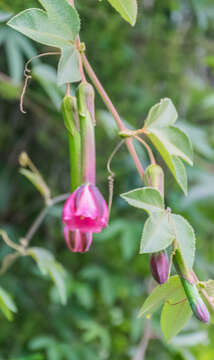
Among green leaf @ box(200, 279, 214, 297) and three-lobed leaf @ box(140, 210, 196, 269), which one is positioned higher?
three-lobed leaf @ box(140, 210, 196, 269)

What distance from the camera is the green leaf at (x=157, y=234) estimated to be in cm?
36

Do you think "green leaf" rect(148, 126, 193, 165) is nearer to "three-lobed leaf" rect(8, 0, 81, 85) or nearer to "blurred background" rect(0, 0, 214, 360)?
"three-lobed leaf" rect(8, 0, 81, 85)

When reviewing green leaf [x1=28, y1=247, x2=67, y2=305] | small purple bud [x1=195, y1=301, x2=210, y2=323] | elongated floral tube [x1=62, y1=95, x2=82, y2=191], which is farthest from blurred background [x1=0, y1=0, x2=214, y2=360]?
small purple bud [x1=195, y1=301, x2=210, y2=323]

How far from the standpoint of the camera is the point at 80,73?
41cm

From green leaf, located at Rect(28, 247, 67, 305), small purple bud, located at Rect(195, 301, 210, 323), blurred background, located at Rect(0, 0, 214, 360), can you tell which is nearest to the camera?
small purple bud, located at Rect(195, 301, 210, 323)

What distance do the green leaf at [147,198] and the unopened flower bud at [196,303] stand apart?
0.06m

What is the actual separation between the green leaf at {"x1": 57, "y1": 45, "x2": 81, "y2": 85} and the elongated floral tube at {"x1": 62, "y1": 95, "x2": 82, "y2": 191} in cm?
4

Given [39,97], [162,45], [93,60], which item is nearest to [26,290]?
[39,97]

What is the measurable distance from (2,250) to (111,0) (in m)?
0.92

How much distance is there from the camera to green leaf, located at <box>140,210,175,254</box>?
14.3 inches

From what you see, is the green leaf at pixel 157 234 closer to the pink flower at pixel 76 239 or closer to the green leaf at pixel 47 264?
the pink flower at pixel 76 239

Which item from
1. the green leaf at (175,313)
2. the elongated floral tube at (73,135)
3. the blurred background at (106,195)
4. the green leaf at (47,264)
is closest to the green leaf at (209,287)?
the green leaf at (175,313)

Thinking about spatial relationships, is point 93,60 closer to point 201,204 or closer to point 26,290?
point 201,204

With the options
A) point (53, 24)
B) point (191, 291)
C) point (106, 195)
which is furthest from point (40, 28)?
point (106, 195)
